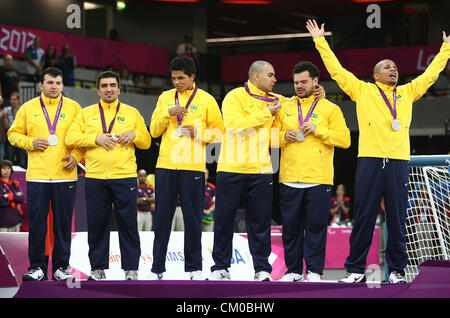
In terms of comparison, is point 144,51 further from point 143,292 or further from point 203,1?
point 143,292

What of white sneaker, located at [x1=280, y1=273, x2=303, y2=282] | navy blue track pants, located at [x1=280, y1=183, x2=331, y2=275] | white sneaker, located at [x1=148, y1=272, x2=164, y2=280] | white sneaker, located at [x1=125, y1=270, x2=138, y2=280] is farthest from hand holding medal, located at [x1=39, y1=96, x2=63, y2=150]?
white sneaker, located at [x1=280, y1=273, x2=303, y2=282]

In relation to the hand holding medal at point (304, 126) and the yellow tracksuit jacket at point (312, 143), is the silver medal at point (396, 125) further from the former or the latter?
the hand holding medal at point (304, 126)

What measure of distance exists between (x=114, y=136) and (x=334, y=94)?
15.0 meters

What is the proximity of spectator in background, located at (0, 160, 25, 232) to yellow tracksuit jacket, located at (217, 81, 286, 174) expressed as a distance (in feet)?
21.1

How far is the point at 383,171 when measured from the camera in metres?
6.59

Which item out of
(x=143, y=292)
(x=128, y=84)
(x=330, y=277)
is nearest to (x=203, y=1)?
(x=128, y=84)

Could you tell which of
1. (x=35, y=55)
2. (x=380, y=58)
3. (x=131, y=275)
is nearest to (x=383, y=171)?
(x=131, y=275)

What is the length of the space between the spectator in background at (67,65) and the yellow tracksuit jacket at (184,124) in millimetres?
11190

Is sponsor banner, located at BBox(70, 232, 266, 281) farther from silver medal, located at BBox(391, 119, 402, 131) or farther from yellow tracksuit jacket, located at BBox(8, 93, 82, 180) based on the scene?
silver medal, located at BBox(391, 119, 402, 131)

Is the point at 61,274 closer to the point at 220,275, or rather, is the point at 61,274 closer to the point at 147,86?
the point at 220,275

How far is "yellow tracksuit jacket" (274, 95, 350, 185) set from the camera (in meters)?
6.78
